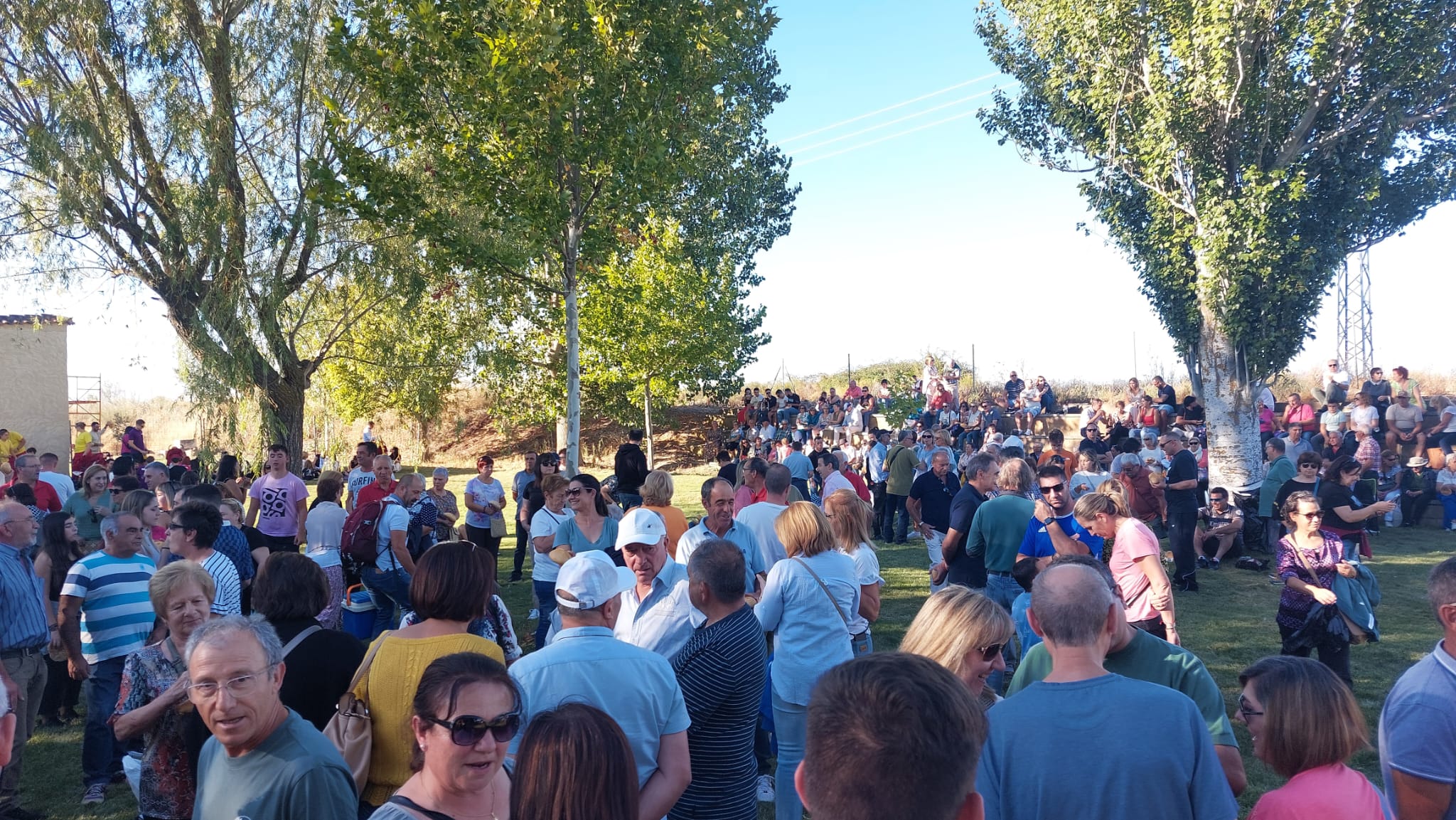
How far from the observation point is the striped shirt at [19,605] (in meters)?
5.42

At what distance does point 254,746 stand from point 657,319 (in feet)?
79.8

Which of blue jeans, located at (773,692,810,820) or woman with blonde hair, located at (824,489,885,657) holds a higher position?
woman with blonde hair, located at (824,489,885,657)

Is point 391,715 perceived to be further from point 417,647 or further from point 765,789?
point 765,789

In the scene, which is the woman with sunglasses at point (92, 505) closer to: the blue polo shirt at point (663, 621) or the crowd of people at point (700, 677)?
the crowd of people at point (700, 677)

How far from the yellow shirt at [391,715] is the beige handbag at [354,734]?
22 mm

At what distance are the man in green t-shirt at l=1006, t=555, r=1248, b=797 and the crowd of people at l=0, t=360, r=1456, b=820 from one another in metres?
0.01

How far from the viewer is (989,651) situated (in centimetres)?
321

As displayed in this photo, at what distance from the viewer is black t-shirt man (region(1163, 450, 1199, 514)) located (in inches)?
437

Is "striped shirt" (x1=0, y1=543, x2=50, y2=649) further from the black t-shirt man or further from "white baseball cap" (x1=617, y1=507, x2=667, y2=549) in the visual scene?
the black t-shirt man

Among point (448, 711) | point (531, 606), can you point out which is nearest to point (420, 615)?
point (448, 711)

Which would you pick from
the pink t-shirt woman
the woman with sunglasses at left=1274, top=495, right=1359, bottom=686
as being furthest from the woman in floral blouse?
the woman with sunglasses at left=1274, top=495, right=1359, bottom=686

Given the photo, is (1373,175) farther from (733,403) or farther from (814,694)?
(733,403)

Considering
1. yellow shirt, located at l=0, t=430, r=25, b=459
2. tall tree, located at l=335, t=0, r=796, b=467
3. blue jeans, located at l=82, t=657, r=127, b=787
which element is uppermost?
tall tree, located at l=335, t=0, r=796, b=467

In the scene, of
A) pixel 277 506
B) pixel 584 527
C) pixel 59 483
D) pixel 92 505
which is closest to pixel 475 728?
pixel 584 527
